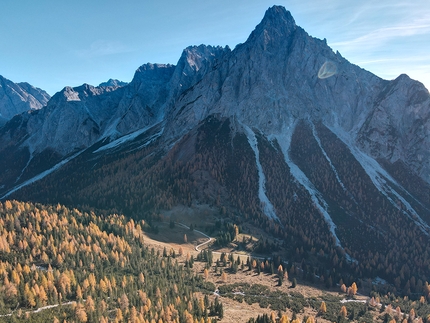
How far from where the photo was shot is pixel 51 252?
104 metres

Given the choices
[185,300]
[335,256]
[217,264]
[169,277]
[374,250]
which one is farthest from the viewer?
[374,250]

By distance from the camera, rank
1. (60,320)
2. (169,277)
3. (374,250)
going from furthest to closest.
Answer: (374,250) < (169,277) < (60,320)

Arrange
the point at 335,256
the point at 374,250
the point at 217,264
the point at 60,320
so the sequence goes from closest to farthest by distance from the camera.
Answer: the point at 60,320 < the point at 217,264 < the point at 335,256 < the point at 374,250

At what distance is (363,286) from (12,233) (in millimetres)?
134409

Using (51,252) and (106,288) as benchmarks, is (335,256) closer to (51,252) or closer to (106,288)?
(106,288)

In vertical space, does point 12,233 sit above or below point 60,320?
above

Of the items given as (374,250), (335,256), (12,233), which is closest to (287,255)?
(335,256)

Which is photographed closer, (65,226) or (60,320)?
(60,320)

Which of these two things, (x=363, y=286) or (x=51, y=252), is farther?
(x=363, y=286)

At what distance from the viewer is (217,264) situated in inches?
4793

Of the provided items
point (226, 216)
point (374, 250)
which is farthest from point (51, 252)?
point (374, 250)

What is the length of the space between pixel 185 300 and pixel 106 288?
23.2m

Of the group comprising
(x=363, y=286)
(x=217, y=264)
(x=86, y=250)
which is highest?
(x=86, y=250)

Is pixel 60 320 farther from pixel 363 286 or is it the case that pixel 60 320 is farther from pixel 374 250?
pixel 374 250
